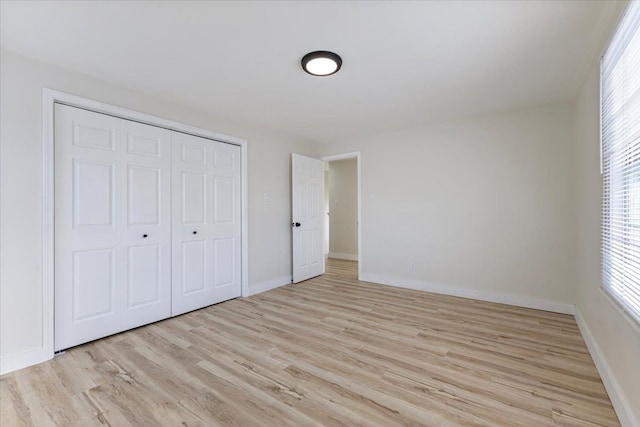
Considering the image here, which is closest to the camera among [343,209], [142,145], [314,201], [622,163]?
[622,163]

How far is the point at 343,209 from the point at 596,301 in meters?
5.23

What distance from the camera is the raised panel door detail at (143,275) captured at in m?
2.87

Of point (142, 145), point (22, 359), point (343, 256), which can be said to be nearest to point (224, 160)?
point (142, 145)

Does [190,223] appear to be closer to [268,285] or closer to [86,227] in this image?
[86,227]

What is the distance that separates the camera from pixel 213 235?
3.63m

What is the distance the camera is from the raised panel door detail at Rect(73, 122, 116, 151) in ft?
8.26

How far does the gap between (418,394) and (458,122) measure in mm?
3468

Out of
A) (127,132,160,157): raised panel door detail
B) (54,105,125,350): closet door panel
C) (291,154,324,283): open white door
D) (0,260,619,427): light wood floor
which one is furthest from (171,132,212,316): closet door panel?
(291,154,324,283): open white door

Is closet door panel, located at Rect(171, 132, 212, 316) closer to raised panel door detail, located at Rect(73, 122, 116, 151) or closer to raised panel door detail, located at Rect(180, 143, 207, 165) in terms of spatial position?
raised panel door detail, located at Rect(180, 143, 207, 165)

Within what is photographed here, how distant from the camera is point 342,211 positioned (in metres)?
7.18

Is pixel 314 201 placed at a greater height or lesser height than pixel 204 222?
greater

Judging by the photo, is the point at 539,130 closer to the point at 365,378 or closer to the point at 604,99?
the point at 604,99

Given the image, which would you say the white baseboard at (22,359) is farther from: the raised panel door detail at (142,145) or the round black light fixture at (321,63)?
the round black light fixture at (321,63)

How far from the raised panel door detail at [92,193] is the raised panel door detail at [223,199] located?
1131mm
